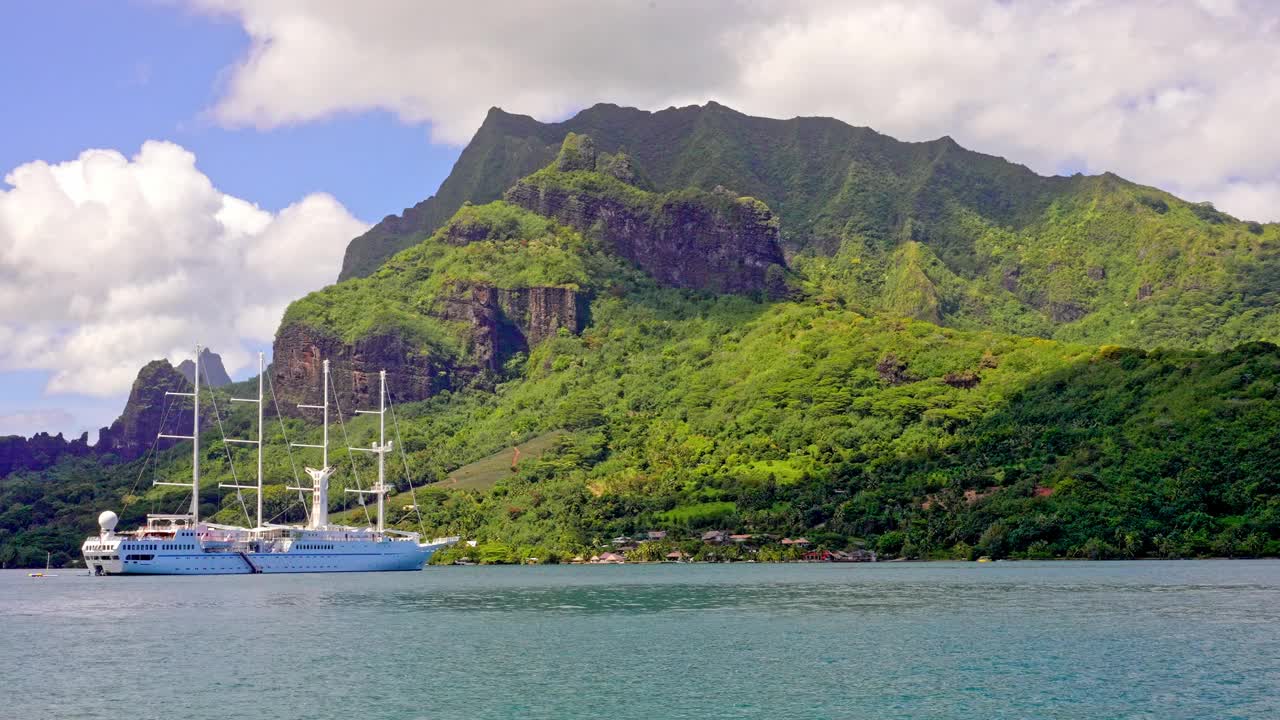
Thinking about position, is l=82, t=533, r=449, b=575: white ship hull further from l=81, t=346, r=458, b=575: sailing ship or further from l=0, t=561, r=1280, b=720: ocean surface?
l=0, t=561, r=1280, b=720: ocean surface

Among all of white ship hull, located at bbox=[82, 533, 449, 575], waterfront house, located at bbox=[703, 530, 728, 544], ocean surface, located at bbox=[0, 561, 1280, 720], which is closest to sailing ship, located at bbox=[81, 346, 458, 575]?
white ship hull, located at bbox=[82, 533, 449, 575]

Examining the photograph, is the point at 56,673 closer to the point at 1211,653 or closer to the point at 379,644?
the point at 379,644

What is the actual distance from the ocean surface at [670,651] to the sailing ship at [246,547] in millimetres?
33559

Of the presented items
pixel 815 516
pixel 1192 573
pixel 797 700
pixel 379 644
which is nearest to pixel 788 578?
pixel 1192 573

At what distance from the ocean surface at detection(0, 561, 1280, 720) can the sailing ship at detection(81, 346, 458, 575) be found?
33.6m

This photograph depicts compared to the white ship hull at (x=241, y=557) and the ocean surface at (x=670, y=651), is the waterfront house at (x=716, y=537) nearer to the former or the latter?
the white ship hull at (x=241, y=557)

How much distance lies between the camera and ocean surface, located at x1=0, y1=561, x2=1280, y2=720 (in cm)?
5506

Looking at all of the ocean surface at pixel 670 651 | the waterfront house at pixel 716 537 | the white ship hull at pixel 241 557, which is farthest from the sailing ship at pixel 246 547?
the waterfront house at pixel 716 537

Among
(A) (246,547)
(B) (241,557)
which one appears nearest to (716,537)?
(A) (246,547)

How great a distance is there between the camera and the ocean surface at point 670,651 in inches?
2168

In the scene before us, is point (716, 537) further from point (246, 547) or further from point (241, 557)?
point (241, 557)

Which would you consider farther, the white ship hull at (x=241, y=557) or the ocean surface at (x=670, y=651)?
the white ship hull at (x=241, y=557)

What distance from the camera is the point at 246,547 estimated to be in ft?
535

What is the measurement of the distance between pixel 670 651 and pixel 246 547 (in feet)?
343
